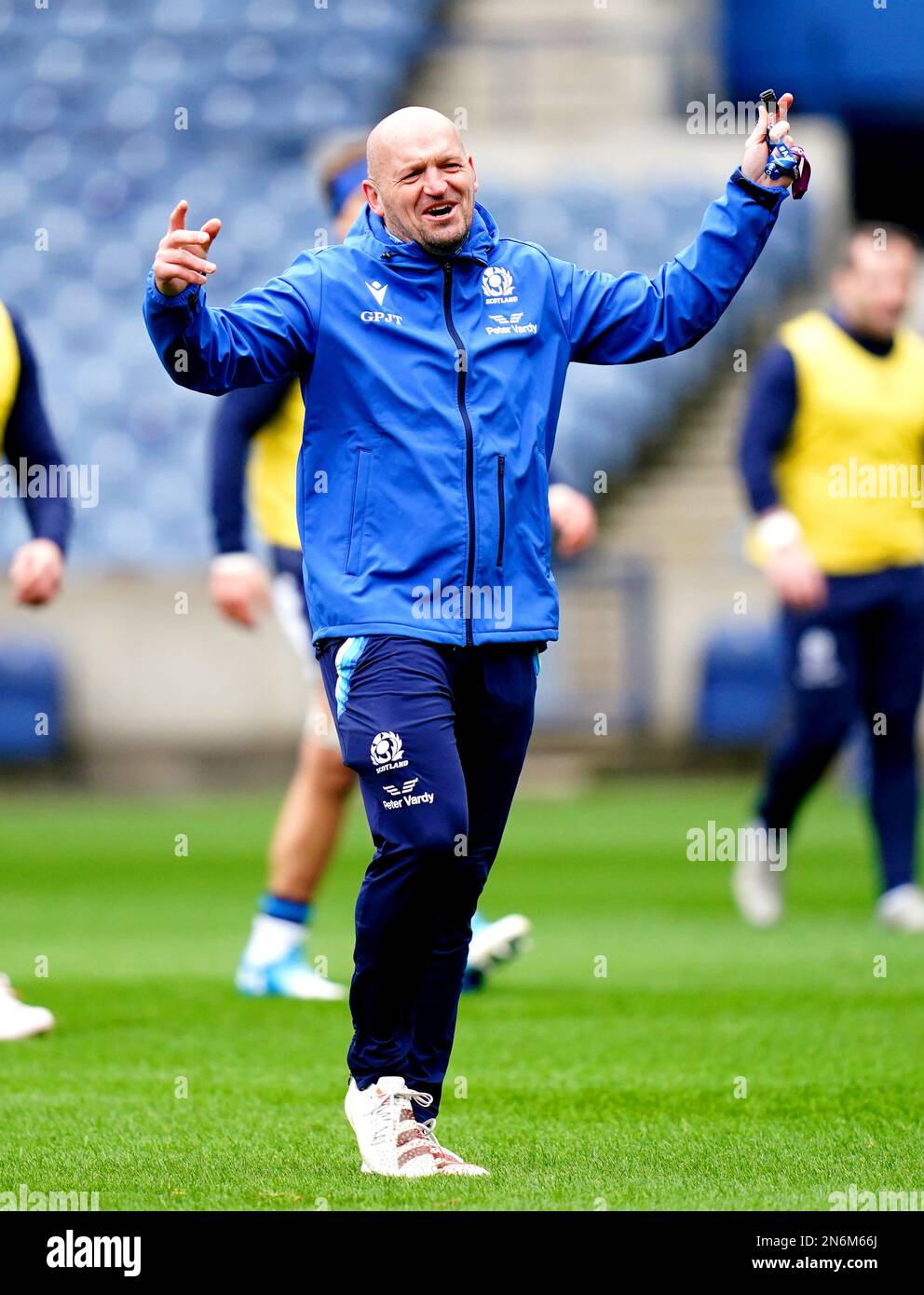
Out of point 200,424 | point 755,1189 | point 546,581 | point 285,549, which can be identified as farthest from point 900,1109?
point 200,424

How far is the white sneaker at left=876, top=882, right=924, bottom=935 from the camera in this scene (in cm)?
792

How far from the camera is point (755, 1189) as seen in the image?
394 cm

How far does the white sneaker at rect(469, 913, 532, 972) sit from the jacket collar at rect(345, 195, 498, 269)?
8.57 feet

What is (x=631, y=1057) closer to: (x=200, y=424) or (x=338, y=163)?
(x=338, y=163)

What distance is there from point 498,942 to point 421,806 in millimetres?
2481

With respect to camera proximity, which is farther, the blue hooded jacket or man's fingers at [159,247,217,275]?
the blue hooded jacket

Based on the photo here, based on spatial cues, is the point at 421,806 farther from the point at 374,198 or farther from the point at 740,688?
the point at 740,688

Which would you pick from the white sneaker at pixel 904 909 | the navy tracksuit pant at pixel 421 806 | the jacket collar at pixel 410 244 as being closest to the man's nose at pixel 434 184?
the jacket collar at pixel 410 244

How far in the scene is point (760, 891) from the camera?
832cm

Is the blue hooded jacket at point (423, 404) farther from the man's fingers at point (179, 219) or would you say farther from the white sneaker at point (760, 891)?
the white sneaker at point (760, 891)

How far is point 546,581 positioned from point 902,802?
13.6 ft

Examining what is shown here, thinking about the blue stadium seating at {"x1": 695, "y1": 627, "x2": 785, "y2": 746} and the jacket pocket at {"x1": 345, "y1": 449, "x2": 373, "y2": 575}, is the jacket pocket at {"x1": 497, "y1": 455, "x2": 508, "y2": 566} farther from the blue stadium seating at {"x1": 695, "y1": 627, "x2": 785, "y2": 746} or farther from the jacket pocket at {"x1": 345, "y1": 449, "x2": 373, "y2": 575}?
the blue stadium seating at {"x1": 695, "y1": 627, "x2": 785, "y2": 746}

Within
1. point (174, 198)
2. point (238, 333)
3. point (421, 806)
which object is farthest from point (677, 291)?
point (174, 198)

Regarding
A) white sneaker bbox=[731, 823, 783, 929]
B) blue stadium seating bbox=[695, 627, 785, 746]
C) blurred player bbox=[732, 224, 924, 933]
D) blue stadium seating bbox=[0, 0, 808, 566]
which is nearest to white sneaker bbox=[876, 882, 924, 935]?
blurred player bbox=[732, 224, 924, 933]
